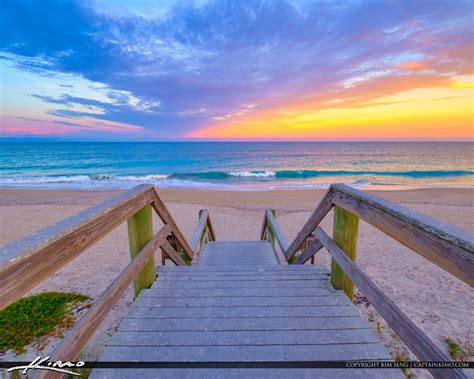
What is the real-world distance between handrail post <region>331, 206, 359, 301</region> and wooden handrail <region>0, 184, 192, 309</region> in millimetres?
2001

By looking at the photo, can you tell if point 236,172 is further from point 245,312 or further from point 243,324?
point 243,324

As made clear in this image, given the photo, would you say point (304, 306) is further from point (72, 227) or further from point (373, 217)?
point (72, 227)

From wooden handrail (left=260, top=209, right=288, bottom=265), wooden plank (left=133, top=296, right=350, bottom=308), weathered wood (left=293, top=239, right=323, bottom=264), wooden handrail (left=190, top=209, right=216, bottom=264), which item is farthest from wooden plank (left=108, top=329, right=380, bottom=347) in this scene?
wooden handrail (left=190, top=209, right=216, bottom=264)

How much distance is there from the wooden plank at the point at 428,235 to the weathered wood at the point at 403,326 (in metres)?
0.38

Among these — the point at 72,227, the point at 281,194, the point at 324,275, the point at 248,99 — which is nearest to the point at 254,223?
the point at 281,194

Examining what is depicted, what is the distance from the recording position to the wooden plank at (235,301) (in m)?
2.29

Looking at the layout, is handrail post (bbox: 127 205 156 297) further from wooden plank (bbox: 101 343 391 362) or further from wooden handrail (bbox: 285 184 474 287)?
wooden handrail (bbox: 285 184 474 287)

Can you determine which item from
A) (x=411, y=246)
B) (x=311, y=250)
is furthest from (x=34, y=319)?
(x=411, y=246)

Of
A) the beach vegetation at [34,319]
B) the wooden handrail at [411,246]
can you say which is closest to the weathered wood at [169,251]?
the beach vegetation at [34,319]

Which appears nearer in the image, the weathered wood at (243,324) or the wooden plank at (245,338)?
the wooden plank at (245,338)

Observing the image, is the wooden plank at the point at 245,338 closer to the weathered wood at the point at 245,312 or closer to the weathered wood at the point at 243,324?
the weathered wood at the point at 243,324

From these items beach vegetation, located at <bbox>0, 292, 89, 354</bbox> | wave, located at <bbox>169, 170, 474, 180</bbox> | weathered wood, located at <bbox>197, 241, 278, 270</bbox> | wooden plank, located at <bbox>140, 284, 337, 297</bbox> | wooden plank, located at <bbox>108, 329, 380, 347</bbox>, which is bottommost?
wave, located at <bbox>169, 170, 474, 180</bbox>

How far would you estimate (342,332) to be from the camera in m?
1.91

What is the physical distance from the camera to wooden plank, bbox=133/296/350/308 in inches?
90.1
